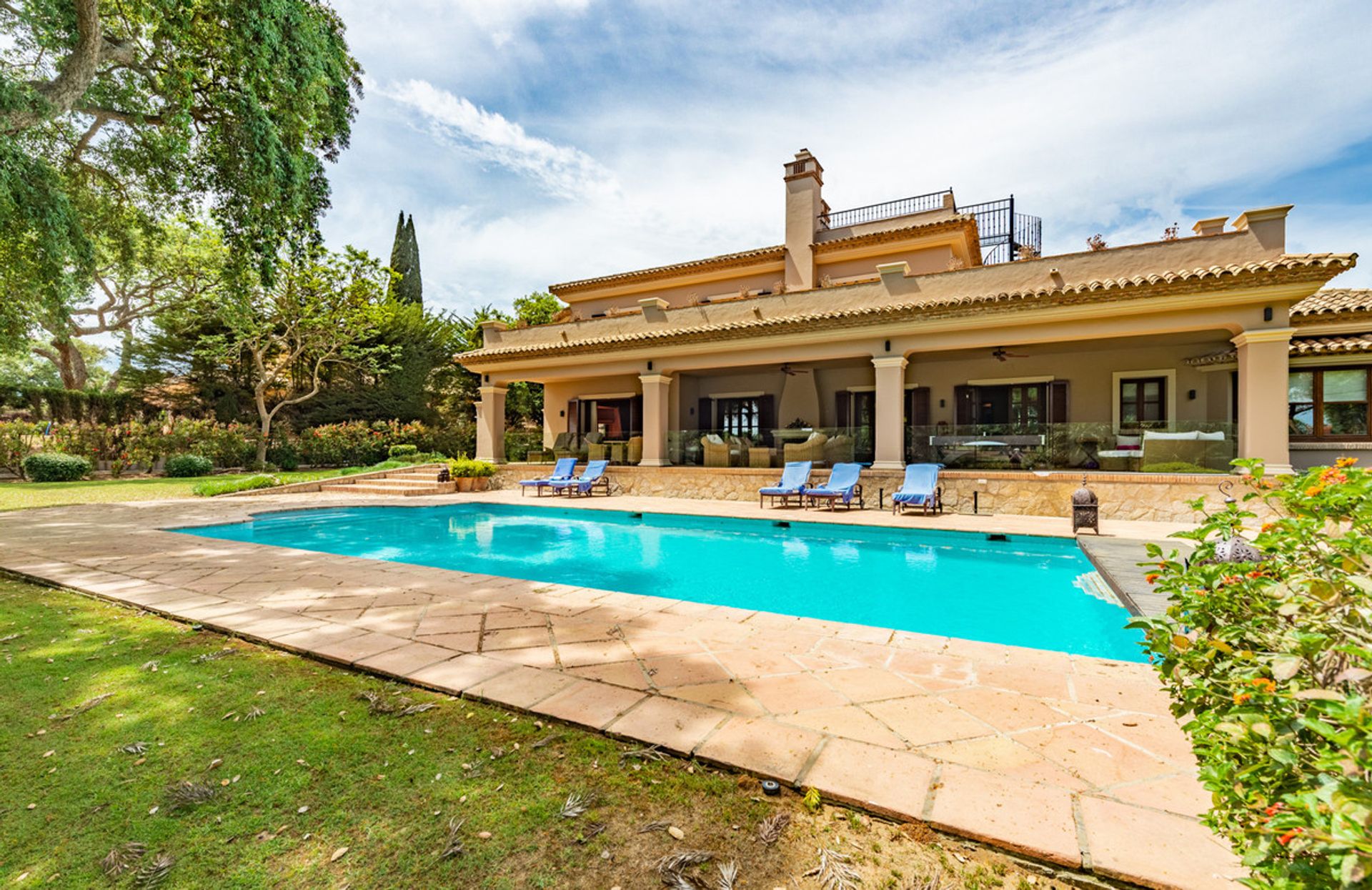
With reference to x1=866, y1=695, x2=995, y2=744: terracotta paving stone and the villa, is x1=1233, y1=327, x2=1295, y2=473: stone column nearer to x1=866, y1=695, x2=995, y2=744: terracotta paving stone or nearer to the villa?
the villa

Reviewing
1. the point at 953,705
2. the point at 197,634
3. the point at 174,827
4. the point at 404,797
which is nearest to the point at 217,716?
the point at 174,827

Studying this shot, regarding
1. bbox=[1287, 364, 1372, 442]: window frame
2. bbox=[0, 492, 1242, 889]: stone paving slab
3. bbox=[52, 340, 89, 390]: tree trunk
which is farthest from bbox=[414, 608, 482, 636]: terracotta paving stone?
bbox=[52, 340, 89, 390]: tree trunk

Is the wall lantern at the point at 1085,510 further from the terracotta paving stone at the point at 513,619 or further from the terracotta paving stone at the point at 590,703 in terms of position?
the terracotta paving stone at the point at 590,703

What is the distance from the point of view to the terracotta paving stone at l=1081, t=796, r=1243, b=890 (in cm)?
161

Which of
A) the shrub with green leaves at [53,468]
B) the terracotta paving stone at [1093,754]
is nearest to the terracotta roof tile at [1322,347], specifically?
the terracotta paving stone at [1093,754]

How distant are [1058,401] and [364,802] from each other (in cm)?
1546

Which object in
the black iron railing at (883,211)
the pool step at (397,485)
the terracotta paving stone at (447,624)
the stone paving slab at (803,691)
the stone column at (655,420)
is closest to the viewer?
the stone paving slab at (803,691)

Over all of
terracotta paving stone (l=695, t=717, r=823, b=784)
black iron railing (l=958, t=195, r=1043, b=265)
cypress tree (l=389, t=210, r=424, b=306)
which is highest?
cypress tree (l=389, t=210, r=424, b=306)

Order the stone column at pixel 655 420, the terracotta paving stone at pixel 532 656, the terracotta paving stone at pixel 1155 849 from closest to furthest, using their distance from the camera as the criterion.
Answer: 1. the terracotta paving stone at pixel 1155 849
2. the terracotta paving stone at pixel 532 656
3. the stone column at pixel 655 420

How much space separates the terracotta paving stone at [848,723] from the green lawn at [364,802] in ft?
1.66

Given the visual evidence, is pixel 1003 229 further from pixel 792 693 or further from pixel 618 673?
pixel 618 673

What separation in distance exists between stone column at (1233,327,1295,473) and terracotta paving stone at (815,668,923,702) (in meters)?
10.5

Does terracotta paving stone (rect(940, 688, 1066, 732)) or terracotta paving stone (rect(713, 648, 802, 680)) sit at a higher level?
terracotta paving stone (rect(940, 688, 1066, 732))

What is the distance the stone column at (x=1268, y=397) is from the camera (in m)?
9.44
